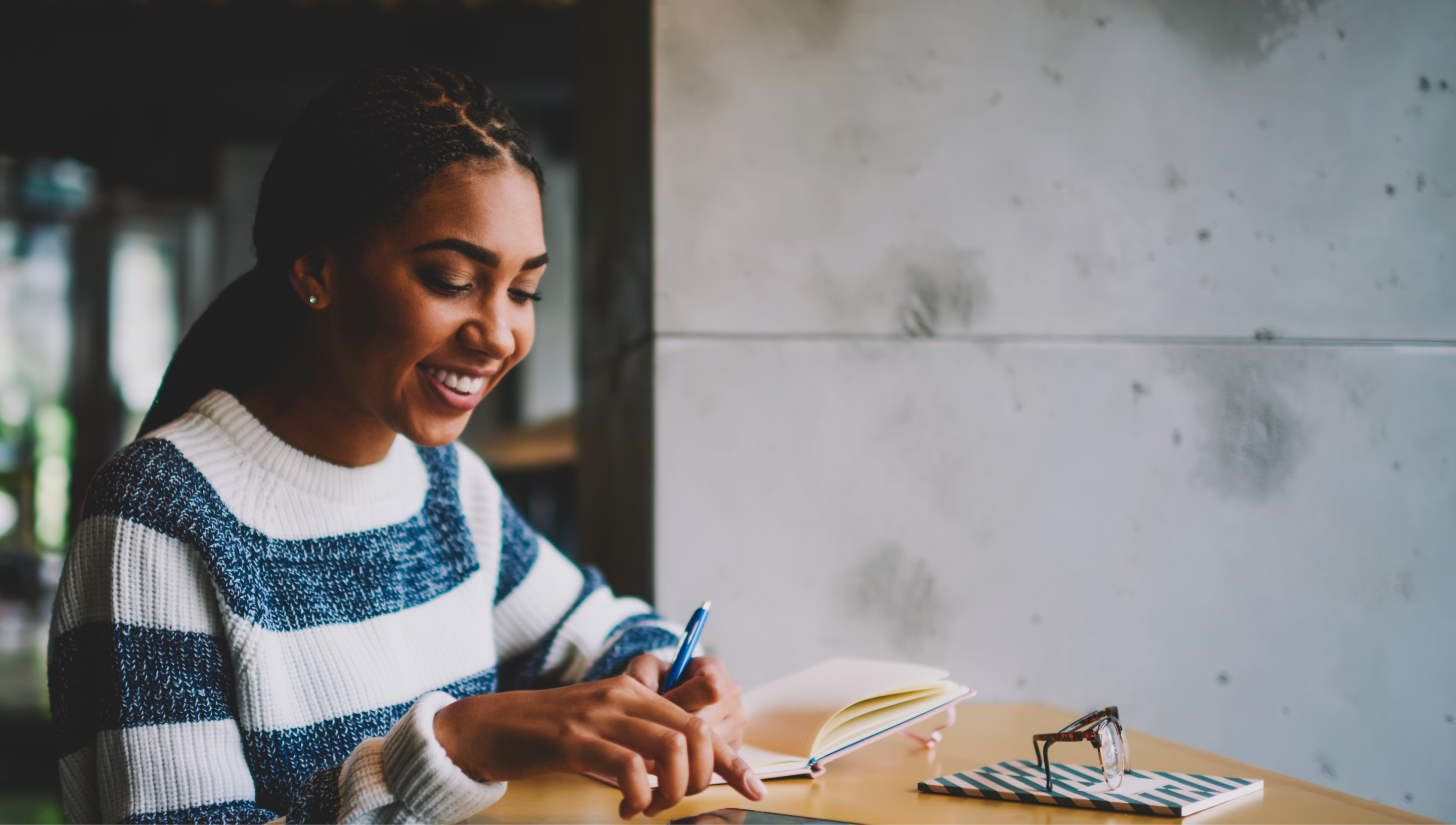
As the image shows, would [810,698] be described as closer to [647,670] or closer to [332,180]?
[647,670]

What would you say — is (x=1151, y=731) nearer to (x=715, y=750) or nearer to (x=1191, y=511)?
(x=1191, y=511)

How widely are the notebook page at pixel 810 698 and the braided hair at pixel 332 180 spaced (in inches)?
24.1

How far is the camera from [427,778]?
75 cm

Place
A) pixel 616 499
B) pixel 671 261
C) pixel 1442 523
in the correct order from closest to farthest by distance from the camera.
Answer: pixel 671 261, pixel 1442 523, pixel 616 499

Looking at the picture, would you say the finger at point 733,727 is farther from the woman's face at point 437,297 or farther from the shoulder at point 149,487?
the shoulder at point 149,487

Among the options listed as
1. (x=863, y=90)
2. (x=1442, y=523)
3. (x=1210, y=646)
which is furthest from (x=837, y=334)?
(x=1442, y=523)

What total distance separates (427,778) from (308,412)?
0.46m

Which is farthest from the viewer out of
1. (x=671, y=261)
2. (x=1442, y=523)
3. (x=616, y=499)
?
(x=616, y=499)

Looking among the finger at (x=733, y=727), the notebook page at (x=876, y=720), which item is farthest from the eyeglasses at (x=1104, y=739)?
the finger at (x=733, y=727)

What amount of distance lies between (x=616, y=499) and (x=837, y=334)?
1.79 ft

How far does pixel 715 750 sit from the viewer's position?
750mm

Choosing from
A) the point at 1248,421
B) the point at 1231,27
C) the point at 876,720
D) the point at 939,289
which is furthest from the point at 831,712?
the point at 1231,27

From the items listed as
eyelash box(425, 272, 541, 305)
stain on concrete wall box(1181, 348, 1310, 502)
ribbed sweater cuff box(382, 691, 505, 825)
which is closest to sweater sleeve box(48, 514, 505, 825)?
ribbed sweater cuff box(382, 691, 505, 825)

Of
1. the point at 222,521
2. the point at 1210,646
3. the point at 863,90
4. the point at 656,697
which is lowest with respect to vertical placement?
the point at 1210,646
